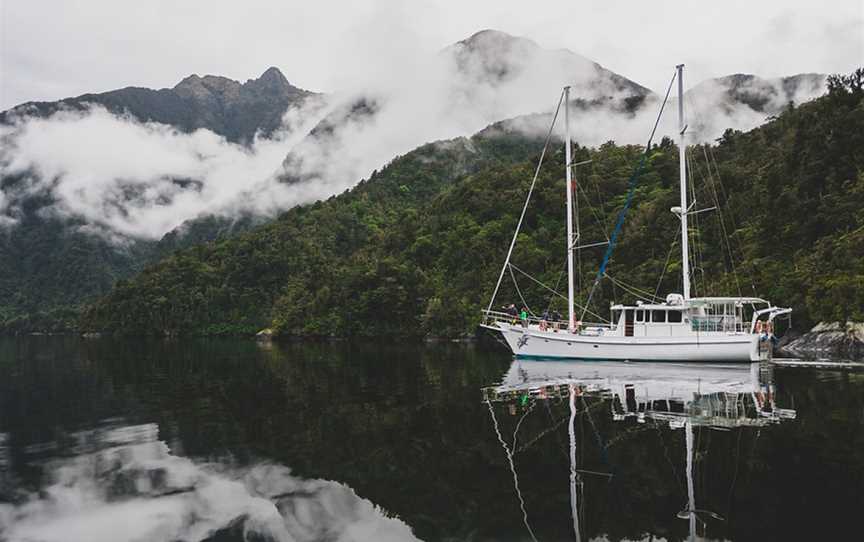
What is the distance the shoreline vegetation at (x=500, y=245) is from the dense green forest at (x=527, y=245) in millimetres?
178

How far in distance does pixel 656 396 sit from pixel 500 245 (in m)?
56.9

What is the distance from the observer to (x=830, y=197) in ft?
140

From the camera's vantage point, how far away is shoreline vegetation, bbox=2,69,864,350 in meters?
43.6

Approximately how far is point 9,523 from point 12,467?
3.79 m

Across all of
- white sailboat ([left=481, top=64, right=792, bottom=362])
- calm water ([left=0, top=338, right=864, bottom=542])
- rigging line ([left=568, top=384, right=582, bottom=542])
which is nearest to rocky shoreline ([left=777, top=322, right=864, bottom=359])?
white sailboat ([left=481, top=64, right=792, bottom=362])

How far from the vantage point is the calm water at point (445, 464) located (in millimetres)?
8500

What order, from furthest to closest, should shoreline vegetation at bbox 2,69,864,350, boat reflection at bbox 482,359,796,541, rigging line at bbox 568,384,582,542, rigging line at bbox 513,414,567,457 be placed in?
shoreline vegetation at bbox 2,69,864,350 → rigging line at bbox 513,414,567,457 → boat reflection at bbox 482,359,796,541 → rigging line at bbox 568,384,582,542

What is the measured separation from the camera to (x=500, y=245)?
248ft

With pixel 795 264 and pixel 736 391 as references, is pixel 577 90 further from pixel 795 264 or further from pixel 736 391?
pixel 736 391

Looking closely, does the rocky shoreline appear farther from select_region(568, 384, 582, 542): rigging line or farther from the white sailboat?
select_region(568, 384, 582, 542): rigging line

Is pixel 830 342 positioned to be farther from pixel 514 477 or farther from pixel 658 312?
pixel 514 477

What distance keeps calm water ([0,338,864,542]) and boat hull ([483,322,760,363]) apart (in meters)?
7.67

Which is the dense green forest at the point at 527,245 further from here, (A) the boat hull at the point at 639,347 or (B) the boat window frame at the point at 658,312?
(B) the boat window frame at the point at 658,312

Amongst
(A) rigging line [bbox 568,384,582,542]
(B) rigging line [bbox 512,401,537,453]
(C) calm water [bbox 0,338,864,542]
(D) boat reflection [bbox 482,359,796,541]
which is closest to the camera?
(A) rigging line [bbox 568,384,582,542]
